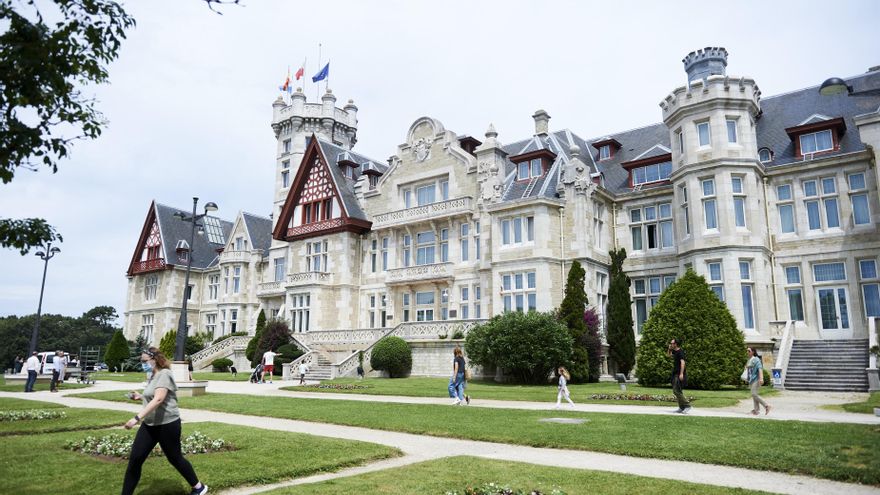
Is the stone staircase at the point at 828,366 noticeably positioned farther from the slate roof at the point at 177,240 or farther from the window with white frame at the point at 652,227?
the slate roof at the point at 177,240

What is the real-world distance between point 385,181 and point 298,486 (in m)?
34.3

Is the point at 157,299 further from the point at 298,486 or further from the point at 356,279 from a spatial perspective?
the point at 298,486

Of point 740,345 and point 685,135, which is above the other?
point 685,135

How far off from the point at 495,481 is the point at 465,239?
28848 millimetres

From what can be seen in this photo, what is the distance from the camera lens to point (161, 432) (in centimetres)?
696

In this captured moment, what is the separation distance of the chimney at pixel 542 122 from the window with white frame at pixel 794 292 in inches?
644

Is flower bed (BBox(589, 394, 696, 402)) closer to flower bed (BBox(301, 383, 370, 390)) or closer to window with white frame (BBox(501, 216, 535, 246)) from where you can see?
flower bed (BBox(301, 383, 370, 390))

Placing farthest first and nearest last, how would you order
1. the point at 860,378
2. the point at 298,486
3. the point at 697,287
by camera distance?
the point at 697,287
the point at 860,378
the point at 298,486

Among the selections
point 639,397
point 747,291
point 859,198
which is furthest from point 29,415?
point 859,198

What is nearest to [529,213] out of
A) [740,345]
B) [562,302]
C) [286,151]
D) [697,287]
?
[562,302]

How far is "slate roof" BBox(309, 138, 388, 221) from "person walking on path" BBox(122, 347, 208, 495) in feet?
109

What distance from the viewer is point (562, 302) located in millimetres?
28797

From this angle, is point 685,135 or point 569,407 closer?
point 569,407

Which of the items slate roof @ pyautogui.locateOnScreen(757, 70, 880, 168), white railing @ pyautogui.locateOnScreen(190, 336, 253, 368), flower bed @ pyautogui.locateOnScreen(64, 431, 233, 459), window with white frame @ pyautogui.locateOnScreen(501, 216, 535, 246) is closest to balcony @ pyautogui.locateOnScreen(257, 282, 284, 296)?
white railing @ pyautogui.locateOnScreen(190, 336, 253, 368)
